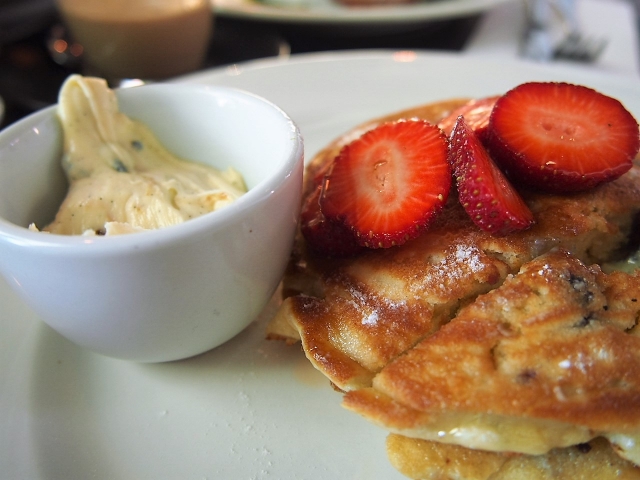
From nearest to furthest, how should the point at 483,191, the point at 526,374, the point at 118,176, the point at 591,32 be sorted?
the point at 526,374 < the point at 483,191 < the point at 118,176 < the point at 591,32

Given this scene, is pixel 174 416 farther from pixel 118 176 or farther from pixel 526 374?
pixel 526 374

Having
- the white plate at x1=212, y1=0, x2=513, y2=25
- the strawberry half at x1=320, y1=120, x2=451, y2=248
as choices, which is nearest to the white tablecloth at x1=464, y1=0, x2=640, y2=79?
the white plate at x1=212, y1=0, x2=513, y2=25

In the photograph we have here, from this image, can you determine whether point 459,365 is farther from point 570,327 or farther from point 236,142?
point 236,142

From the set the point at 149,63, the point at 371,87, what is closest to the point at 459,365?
the point at 371,87

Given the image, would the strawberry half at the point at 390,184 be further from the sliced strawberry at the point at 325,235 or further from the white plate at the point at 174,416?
the white plate at the point at 174,416

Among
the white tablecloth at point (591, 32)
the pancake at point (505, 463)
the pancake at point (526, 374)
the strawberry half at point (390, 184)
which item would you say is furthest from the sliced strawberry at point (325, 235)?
the white tablecloth at point (591, 32)

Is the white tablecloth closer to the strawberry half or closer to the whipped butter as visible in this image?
the strawberry half

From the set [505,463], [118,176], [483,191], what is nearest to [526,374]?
[505,463]
